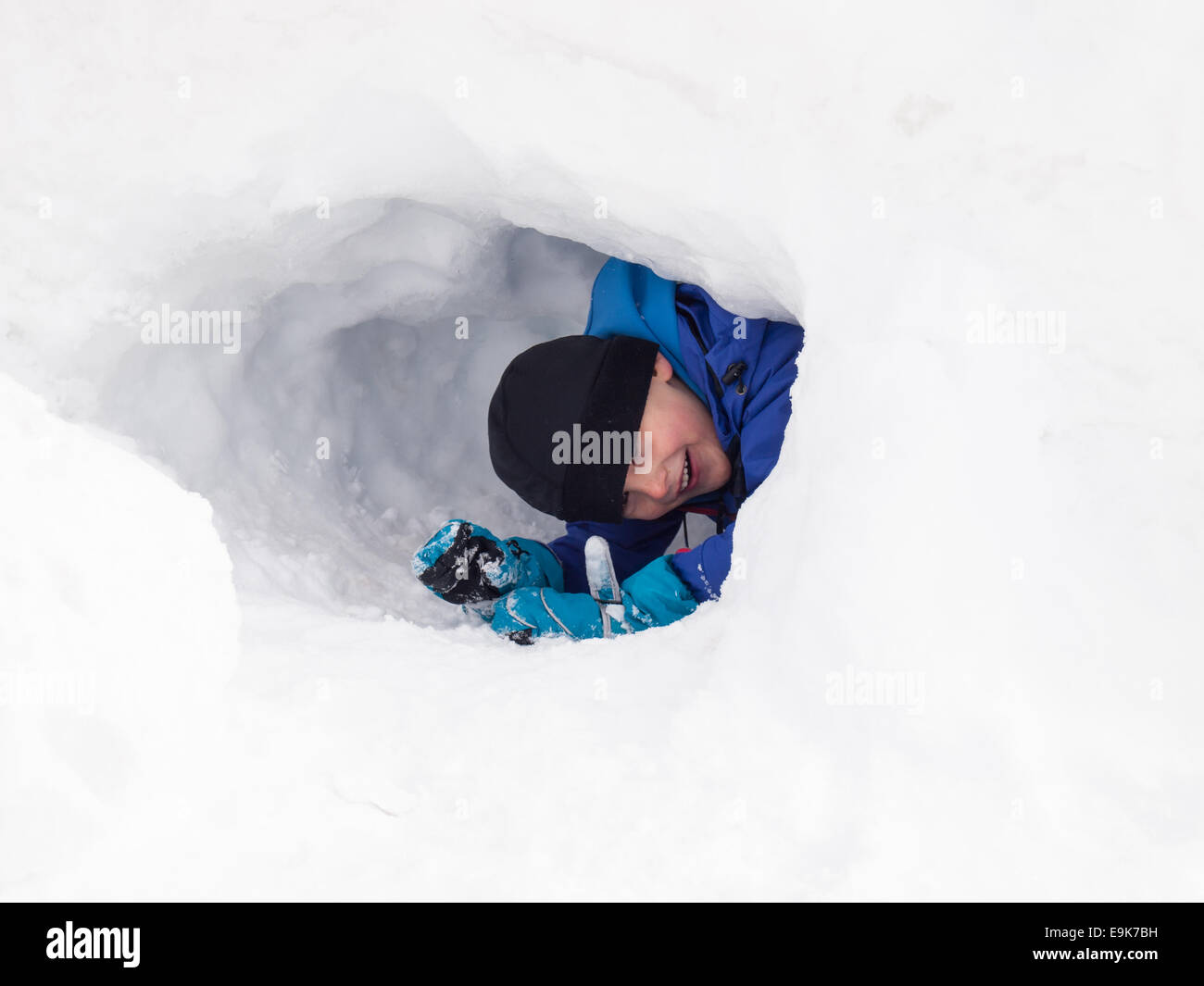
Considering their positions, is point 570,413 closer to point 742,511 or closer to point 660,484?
point 660,484

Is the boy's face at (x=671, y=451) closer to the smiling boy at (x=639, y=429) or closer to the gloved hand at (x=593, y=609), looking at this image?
the smiling boy at (x=639, y=429)

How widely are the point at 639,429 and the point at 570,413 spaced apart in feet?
0.41

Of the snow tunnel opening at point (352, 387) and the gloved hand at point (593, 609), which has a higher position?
the snow tunnel opening at point (352, 387)

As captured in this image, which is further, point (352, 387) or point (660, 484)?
point (352, 387)

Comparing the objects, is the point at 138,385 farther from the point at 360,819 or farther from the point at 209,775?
the point at 360,819

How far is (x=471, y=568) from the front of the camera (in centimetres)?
184

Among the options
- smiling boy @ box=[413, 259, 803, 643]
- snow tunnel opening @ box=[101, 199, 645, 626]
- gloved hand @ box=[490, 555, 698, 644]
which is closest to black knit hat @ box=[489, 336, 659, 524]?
smiling boy @ box=[413, 259, 803, 643]

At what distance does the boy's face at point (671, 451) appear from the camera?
1609 millimetres

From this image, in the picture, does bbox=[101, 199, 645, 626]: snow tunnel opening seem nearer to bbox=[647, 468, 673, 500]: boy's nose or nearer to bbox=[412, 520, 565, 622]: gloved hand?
bbox=[412, 520, 565, 622]: gloved hand

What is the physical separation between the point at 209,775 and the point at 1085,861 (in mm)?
Result: 827

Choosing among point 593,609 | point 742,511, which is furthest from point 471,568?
point 742,511

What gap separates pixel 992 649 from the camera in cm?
89

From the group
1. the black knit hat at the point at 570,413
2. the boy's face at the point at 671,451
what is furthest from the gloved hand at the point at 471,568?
the boy's face at the point at 671,451
